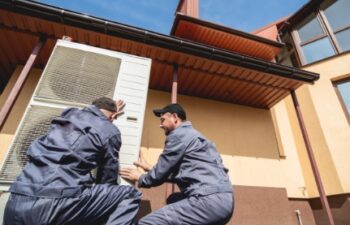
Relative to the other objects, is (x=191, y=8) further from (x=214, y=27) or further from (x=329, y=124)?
(x=329, y=124)

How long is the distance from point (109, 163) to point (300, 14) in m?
8.99

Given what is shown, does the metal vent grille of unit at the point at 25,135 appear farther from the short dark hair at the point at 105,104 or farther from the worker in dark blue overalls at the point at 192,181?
the worker in dark blue overalls at the point at 192,181

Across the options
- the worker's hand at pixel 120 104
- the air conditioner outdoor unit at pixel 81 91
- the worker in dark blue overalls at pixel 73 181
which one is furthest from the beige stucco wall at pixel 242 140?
the worker in dark blue overalls at pixel 73 181

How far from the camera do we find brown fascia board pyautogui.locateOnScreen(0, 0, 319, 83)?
355 cm

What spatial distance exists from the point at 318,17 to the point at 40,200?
367 inches

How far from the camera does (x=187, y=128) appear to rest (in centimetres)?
224

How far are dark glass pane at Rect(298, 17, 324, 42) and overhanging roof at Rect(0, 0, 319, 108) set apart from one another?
3.52 metres

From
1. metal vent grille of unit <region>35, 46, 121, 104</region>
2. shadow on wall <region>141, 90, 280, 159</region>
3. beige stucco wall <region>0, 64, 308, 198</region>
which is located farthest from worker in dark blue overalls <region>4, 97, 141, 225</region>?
shadow on wall <region>141, 90, 280, 159</region>

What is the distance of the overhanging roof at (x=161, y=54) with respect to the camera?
3.71 m

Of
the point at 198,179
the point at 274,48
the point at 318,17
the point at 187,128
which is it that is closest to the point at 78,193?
the point at 198,179

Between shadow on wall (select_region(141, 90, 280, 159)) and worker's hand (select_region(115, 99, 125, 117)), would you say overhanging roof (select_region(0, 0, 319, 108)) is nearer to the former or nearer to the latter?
shadow on wall (select_region(141, 90, 280, 159))

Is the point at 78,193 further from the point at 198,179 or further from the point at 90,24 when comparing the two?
the point at 90,24

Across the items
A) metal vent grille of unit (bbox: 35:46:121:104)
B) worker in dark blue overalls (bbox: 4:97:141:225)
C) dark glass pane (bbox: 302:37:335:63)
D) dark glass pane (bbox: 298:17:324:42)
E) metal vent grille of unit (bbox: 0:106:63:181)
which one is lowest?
worker in dark blue overalls (bbox: 4:97:141:225)

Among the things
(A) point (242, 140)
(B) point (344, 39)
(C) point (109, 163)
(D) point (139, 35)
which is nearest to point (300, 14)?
(B) point (344, 39)
